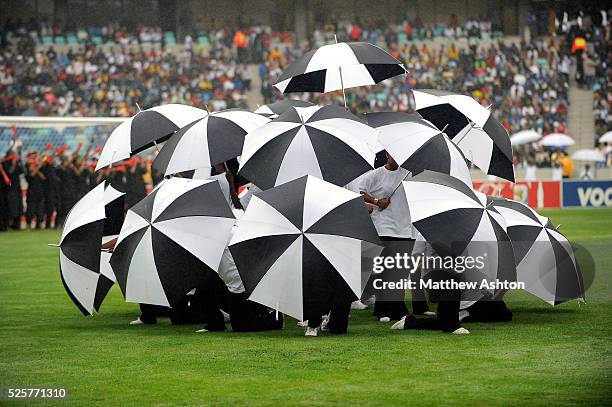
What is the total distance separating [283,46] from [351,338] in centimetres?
3812

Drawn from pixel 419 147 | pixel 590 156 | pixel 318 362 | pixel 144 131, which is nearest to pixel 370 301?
pixel 419 147

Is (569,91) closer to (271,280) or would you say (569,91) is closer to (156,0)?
(156,0)

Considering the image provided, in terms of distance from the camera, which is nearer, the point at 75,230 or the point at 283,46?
the point at 75,230

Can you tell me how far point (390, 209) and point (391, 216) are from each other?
0.08 meters

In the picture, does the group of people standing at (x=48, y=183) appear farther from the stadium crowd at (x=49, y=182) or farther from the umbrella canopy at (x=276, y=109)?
the umbrella canopy at (x=276, y=109)

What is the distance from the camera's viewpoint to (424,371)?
880 cm

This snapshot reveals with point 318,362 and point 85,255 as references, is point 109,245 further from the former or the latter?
point 318,362

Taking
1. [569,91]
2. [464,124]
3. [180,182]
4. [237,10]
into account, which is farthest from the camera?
[237,10]

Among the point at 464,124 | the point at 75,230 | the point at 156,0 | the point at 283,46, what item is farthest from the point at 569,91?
the point at 75,230

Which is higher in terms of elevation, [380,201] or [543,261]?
[380,201]

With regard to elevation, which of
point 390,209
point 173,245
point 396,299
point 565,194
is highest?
point 390,209

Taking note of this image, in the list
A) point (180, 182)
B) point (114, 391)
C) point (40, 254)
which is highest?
point (180, 182)

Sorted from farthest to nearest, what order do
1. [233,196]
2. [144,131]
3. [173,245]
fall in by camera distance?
[144,131]
[233,196]
[173,245]

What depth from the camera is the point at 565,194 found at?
34094 millimetres
